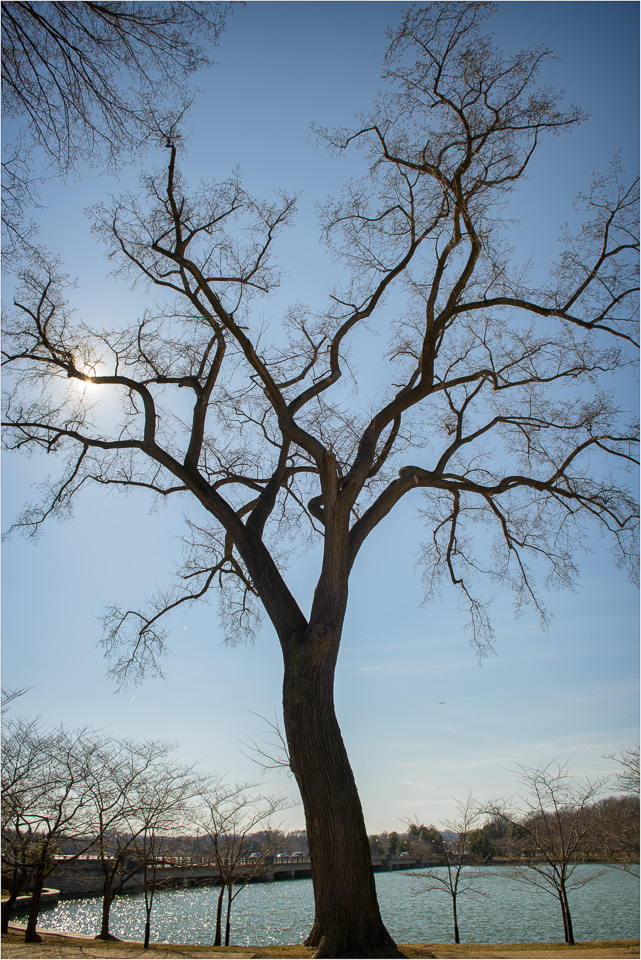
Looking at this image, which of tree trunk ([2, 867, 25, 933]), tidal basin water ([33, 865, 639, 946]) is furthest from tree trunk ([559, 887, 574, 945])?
tree trunk ([2, 867, 25, 933])

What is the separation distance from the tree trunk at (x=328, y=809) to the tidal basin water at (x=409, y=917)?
45.9ft

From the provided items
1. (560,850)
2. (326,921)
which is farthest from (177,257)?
(560,850)

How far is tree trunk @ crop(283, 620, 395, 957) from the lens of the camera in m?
4.95

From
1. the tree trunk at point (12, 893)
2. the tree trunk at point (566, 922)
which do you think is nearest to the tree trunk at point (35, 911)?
the tree trunk at point (12, 893)

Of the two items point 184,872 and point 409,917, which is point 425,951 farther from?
point 184,872

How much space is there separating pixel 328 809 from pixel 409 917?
2794cm

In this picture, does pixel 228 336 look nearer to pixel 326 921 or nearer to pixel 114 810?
pixel 326 921

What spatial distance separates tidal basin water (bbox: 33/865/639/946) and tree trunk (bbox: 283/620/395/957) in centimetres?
1400

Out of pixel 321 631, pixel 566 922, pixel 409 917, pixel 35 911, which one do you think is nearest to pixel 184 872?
pixel 409 917

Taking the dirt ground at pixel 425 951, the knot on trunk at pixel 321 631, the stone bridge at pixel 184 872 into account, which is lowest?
the stone bridge at pixel 184 872

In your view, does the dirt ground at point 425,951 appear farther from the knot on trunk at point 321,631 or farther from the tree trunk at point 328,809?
the knot on trunk at point 321,631

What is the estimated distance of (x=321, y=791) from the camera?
5.45 m

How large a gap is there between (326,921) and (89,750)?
568 inches

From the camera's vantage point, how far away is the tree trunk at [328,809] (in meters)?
4.95
